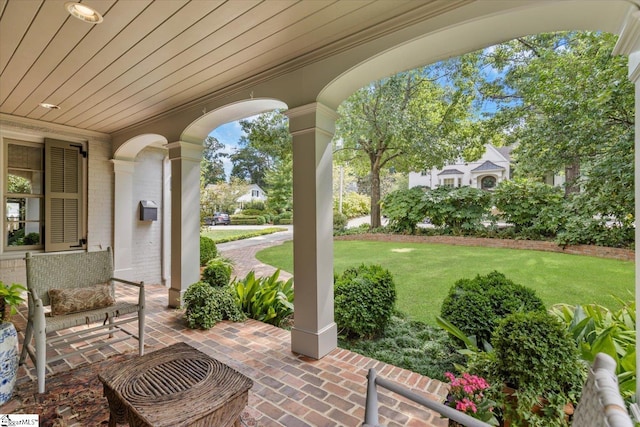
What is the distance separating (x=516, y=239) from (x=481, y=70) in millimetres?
4800

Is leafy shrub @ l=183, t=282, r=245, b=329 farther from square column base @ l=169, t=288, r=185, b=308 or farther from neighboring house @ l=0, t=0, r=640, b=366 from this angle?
neighboring house @ l=0, t=0, r=640, b=366

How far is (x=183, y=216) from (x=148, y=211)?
1.82 m

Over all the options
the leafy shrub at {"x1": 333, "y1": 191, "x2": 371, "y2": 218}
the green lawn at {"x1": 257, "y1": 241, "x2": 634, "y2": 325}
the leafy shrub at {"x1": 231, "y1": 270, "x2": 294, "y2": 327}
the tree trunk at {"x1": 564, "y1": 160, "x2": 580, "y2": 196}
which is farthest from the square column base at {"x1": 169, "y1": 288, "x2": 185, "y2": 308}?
the leafy shrub at {"x1": 333, "y1": 191, "x2": 371, "y2": 218}

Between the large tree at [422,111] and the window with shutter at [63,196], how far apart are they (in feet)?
21.3

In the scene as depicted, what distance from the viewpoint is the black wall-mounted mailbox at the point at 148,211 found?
530 cm

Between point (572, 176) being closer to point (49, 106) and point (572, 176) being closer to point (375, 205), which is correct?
point (375, 205)

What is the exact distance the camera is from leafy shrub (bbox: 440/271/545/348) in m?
2.54

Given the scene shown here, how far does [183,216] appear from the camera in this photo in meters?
4.00

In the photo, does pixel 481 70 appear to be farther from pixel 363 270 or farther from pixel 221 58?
pixel 221 58

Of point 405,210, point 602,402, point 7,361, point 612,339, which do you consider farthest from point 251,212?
point 602,402

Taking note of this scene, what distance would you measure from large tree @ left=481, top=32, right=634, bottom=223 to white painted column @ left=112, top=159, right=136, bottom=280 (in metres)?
7.35

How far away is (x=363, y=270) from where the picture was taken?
3674 millimetres

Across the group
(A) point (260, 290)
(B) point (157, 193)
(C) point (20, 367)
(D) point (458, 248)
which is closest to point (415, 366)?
(A) point (260, 290)

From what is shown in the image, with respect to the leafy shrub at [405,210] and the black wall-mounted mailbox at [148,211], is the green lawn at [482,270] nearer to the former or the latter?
the leafy shrub at [405,210]
